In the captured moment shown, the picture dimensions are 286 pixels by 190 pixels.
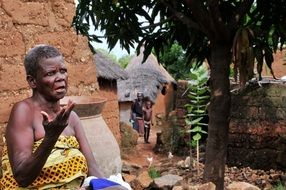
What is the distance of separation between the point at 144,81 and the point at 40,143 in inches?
661

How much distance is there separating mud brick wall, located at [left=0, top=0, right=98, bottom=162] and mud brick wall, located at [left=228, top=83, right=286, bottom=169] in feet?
15.0

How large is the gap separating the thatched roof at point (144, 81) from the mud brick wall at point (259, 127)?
375 inches

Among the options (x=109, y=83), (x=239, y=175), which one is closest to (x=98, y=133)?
(x=239, y=175)

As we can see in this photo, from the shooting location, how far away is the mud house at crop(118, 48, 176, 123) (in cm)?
1797

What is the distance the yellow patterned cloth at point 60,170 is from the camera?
1813 mm

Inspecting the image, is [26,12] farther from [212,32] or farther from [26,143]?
[26,143]

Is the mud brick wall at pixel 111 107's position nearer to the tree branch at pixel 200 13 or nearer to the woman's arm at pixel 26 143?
the tree branch at pixel 200 13

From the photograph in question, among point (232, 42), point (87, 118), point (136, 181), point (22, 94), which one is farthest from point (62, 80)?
point (136, 181)

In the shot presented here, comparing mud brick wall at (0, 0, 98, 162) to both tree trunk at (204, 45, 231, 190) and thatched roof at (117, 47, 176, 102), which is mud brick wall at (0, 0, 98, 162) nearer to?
tree trunk at (204, 45, 231, 190)

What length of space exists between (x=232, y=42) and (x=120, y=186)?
94.1 inches

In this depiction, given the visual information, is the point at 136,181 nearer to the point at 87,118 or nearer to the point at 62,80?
the point at 87,118

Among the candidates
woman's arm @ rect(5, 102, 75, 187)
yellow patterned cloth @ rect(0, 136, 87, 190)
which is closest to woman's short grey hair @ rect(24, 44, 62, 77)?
woman's arm @ rect(5, 102, 75, 187)

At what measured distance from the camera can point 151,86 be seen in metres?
18.3

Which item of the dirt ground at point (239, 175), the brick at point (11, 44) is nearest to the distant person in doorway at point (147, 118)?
the dirt ground at point (239, 175)
